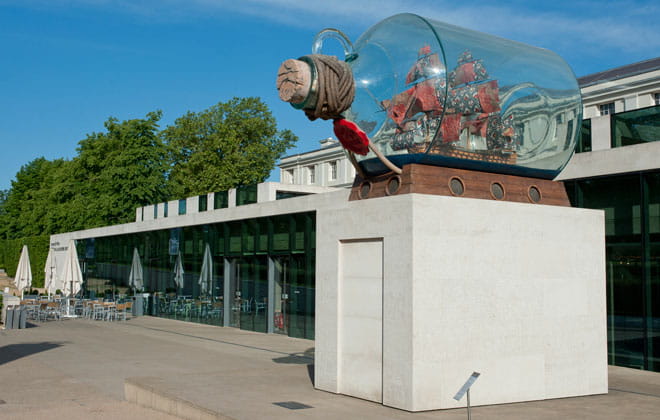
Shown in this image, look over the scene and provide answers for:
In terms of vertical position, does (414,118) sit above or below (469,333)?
above

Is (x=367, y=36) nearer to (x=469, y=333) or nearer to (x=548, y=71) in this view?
(x=548, y=71)

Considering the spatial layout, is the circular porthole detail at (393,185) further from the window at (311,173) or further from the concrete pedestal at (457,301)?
the window at (311,173)

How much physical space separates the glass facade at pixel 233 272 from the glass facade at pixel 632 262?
9541mm

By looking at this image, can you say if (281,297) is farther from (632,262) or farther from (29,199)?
(29,199)

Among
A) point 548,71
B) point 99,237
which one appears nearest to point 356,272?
point 548,71

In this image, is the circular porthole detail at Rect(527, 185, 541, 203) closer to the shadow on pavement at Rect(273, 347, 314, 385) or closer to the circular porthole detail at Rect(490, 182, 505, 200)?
the circular porthole detail at Rect(490, 182, 505, 200)

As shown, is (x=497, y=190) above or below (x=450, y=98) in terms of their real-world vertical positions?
below

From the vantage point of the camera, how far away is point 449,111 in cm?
850

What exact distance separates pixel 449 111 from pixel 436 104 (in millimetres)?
206

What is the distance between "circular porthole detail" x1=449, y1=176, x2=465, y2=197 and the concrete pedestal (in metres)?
0.27

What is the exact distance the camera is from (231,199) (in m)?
27.0

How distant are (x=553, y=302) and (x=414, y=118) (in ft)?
10.7

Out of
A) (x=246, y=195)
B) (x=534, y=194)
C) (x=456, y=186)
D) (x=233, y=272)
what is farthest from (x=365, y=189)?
(x=233, y=272)

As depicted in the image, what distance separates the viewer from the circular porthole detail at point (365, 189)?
9.47m
